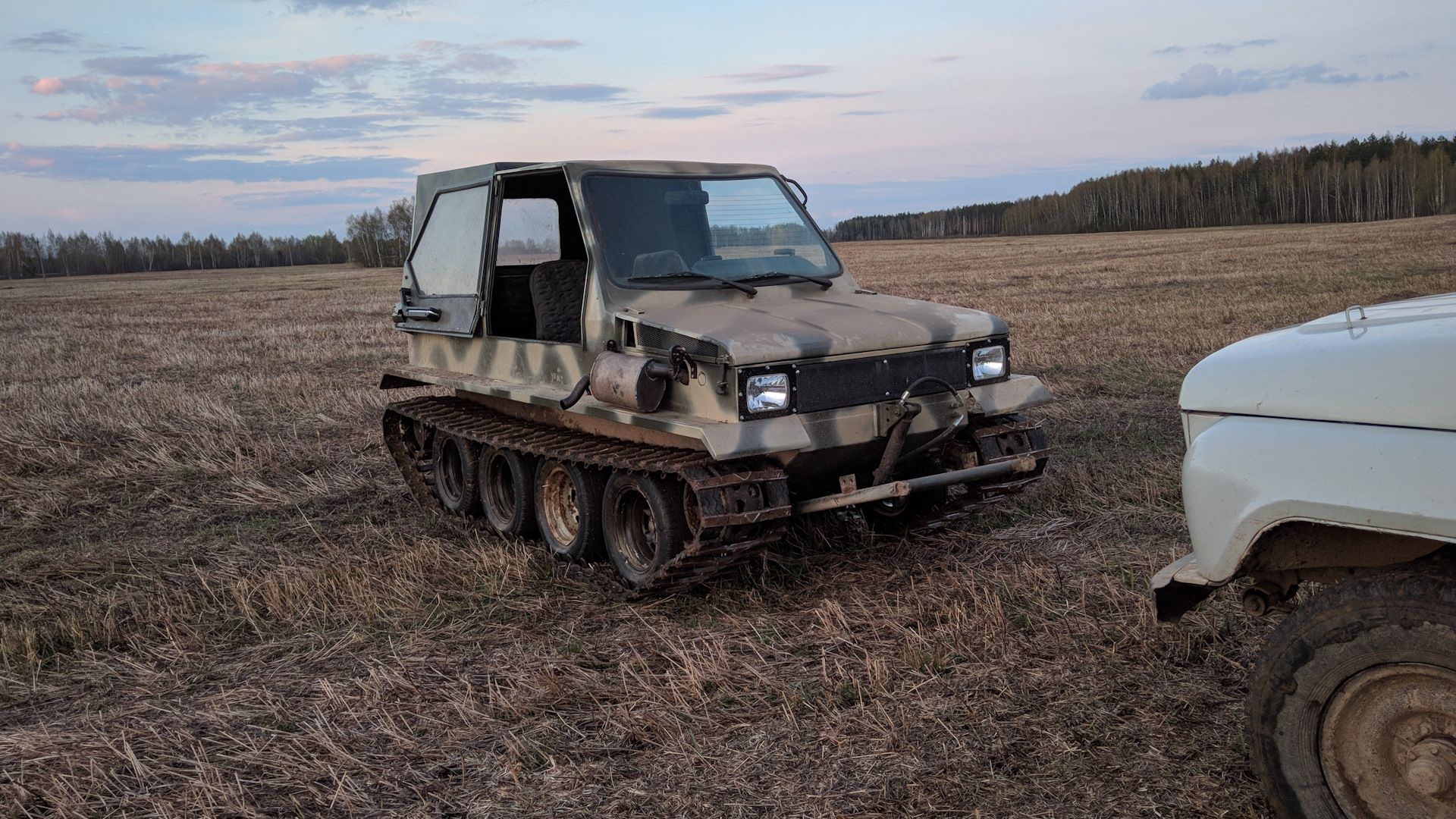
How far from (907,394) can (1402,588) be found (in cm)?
296

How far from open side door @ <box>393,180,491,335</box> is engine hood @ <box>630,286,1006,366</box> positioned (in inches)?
74.7

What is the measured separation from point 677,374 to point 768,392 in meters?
0.46

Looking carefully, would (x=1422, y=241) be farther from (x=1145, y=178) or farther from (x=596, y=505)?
(x=1145, y=178)

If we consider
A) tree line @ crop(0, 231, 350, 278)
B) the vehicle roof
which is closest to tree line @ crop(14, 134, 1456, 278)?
tree line @ crop(0, 231, 350, 278)

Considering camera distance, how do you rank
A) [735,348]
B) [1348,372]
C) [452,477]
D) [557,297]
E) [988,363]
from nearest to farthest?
1. [1348,372]
2. [735,348]
3. [988,363]
4. [557,297]
5. [452,477]

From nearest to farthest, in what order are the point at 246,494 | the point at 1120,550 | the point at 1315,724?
the point at 1315,724 < the point at 1120,550 < the point at 246,494

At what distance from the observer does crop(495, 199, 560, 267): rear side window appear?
24.6ft

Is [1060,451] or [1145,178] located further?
[1145,178]

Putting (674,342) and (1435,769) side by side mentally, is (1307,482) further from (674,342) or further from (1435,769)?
(674,342)

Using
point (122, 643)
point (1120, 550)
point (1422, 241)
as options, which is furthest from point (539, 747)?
point (1422, 241)

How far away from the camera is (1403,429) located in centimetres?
266

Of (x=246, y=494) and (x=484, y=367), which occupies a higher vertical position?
(x=484, y=367)

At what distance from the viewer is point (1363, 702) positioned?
2834 mm

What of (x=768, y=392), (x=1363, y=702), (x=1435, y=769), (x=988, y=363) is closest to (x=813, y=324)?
(x=768, y=392)
